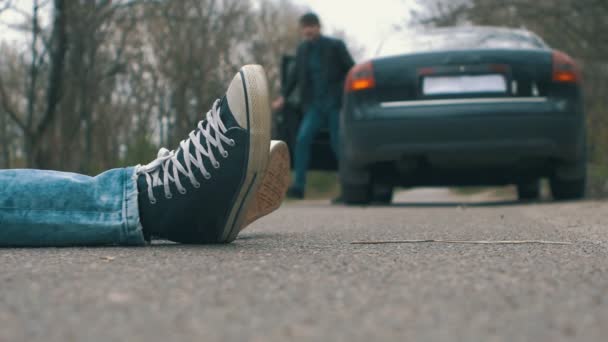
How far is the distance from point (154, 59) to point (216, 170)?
74.1ft

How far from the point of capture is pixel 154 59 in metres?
24.8

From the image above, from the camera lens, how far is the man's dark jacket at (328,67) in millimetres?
7453

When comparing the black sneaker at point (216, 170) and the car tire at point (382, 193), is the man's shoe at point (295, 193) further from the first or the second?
the black sneaker at point (216, 170)

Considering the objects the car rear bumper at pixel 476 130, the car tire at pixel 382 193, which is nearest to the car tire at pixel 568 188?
the car rear bumper at pixel 476 130

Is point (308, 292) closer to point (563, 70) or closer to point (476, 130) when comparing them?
point (476, 130)

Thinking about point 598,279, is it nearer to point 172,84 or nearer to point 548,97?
point 548,97

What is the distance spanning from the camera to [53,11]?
1047 centimetres

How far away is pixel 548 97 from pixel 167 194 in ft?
12.1

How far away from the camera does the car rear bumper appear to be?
5.83m

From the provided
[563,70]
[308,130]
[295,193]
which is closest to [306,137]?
[308,130]

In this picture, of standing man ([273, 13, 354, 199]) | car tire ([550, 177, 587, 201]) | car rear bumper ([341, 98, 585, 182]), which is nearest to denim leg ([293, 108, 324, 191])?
standing man ([273, 13, 354, 199])

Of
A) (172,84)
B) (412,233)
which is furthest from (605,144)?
(412,233)

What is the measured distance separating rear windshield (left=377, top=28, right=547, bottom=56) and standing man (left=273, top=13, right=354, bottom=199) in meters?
0.79

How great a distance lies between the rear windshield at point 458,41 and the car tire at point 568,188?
3.10ft
